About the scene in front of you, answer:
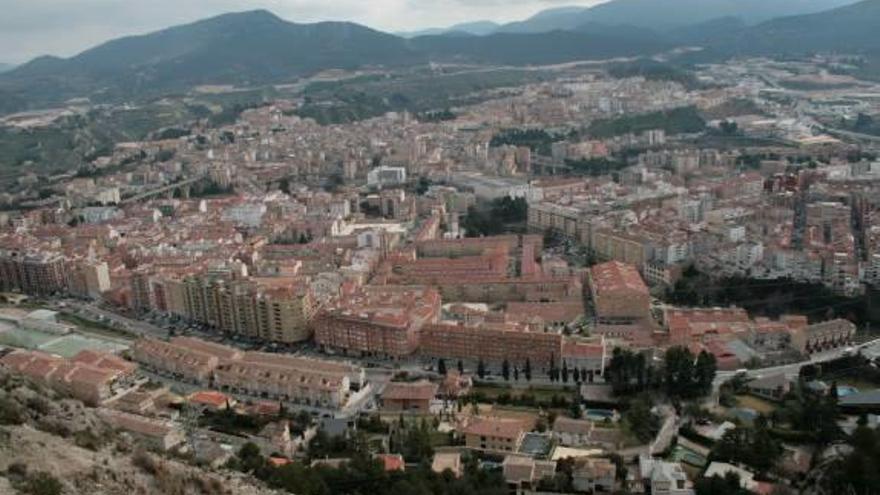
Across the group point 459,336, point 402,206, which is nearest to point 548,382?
point 459,336

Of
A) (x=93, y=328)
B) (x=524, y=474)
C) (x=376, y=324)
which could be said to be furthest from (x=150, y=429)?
(x=93, y=328)

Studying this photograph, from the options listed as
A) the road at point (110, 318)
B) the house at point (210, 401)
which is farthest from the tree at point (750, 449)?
the road at point (110, 318)

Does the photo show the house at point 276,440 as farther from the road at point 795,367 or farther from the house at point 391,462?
the road at point 795,367

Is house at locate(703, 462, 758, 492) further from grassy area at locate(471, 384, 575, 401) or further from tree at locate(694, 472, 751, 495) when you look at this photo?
grassy area at locate(471, 384, 575, 401)

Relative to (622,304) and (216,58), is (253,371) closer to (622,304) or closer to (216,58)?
(622,304)

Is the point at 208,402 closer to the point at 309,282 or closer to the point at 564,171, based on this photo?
the point at 309,282
